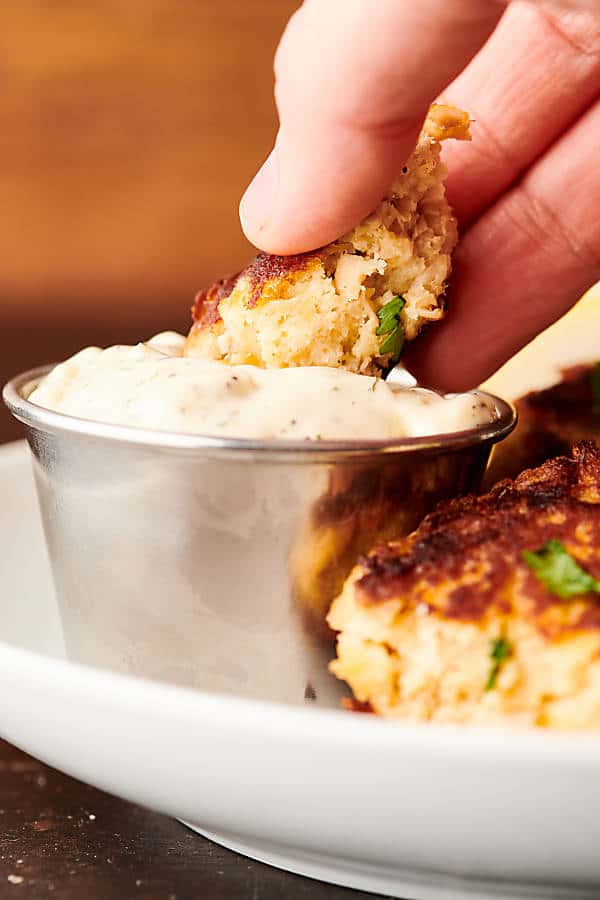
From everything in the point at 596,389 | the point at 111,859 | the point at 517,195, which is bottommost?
the point at 111,859

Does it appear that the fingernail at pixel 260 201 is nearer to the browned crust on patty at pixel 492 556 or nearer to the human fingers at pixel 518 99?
the browned crust on patty at pixel 492 556

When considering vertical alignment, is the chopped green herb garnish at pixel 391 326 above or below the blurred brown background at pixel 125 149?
above

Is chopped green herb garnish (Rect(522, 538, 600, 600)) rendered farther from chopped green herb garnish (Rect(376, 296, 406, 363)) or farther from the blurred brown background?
the blurred brown background

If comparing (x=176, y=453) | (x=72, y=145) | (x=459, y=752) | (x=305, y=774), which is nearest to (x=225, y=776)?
(x=305, y=774)

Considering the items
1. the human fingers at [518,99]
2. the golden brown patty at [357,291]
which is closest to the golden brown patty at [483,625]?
the golden brown patty at [357,291]

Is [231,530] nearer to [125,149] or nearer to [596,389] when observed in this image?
[596,389]

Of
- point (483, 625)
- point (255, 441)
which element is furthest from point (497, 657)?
point (255, 441)
